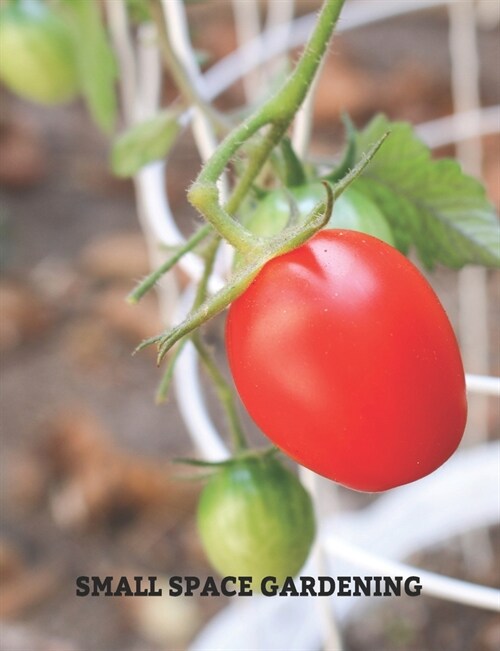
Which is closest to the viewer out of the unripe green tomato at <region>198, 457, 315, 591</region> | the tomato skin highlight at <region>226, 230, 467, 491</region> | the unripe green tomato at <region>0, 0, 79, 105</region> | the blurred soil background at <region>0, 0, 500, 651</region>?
the tomato skin highlight at <region>226, 230, 467, 491</region>

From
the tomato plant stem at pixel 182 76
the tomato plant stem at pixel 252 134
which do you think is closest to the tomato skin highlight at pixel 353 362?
the tomato plant stem at pixel 252 134

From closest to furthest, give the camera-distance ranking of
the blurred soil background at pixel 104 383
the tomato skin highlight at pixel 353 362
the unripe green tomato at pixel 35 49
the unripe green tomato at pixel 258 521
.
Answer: the tomato skin highlight at pixel 353 362
the unripe green tomato at pixel 258 521
the unripe green tomato at pixel 35 49
the blurred soil background at pixel 104 383

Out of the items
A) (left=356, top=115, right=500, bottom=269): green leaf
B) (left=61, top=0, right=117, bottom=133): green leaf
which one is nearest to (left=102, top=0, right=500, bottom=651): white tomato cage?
(left=61, top=0, right=117, bottom=133): green leaf

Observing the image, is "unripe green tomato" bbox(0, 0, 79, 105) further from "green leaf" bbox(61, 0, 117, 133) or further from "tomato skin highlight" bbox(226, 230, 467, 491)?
"tomato skin highlight" bbox(226, 230, 467, 491)

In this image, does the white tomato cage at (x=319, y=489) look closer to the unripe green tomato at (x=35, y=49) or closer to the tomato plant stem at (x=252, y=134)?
the unripe green tomato at (x=35, y=49)

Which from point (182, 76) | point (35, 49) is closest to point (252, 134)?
point (182, 76)
